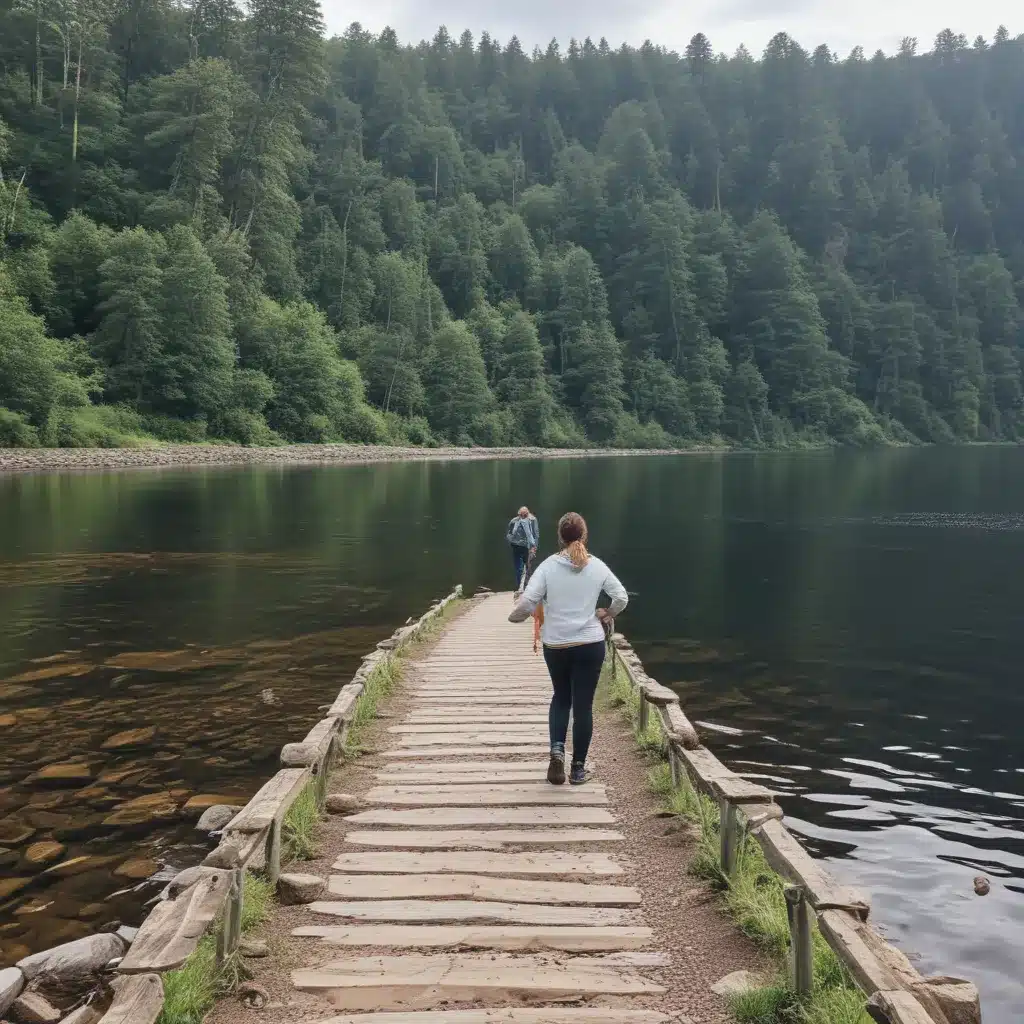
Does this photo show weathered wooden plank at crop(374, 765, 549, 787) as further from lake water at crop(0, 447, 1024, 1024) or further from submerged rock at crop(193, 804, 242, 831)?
lake water at crop(0, 447, 1024, 1024)

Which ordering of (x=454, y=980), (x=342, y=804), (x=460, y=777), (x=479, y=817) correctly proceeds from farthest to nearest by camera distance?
1. (x=460, y=777)
2. (x=342, y=804)
3. (x=479, y=817)
4. (x=454, y=980)

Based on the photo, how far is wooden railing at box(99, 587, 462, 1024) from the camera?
148 inches

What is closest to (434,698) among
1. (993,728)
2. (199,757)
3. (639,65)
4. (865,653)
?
(199,757)

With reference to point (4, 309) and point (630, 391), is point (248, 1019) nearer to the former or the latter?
point (4, 309)

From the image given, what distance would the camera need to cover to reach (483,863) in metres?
5.77

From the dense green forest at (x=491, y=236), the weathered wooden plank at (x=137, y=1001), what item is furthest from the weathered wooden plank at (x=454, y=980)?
the dense green forest at (x=491, y=236)

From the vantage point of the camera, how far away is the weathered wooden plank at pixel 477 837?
6.07 meters

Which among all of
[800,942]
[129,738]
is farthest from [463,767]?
[129,738]

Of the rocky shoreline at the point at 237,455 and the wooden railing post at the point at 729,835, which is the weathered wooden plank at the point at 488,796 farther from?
the rocky shoreline at the point at 237,455

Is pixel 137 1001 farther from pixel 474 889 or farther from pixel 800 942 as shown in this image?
pixel 800 942

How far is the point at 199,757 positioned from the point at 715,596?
45.7 feet

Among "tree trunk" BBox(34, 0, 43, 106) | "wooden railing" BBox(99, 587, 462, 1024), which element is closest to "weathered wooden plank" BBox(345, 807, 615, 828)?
"wooden railing" BBox(99, 587, 462, 1024)

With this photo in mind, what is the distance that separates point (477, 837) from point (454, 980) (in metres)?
1.89

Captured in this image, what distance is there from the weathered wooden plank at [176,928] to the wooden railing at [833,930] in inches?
108
